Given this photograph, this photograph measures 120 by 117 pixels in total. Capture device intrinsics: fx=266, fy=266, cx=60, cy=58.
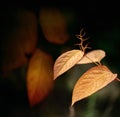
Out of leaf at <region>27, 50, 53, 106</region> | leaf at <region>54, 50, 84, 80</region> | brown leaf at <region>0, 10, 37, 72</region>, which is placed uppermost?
brown leaf at <region>0, 10, 37, 72</region>

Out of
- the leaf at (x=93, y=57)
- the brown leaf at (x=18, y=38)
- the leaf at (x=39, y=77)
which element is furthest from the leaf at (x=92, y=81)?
the brown leaf at (x=18, y=38)

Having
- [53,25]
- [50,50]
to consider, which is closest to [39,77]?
[50,50]

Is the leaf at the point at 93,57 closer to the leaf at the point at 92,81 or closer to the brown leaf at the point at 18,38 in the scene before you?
the leaf at the point at 92,81

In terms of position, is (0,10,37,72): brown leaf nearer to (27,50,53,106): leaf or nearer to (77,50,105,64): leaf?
(27,50,53,106): leaf

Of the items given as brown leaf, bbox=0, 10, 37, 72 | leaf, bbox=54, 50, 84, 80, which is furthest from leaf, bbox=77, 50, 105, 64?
brown leaf, bbox=0, 10, 37, 72

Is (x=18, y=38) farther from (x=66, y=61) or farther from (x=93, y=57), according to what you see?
(x=93, y=57)

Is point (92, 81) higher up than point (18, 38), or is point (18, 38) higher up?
point (18, 38)
